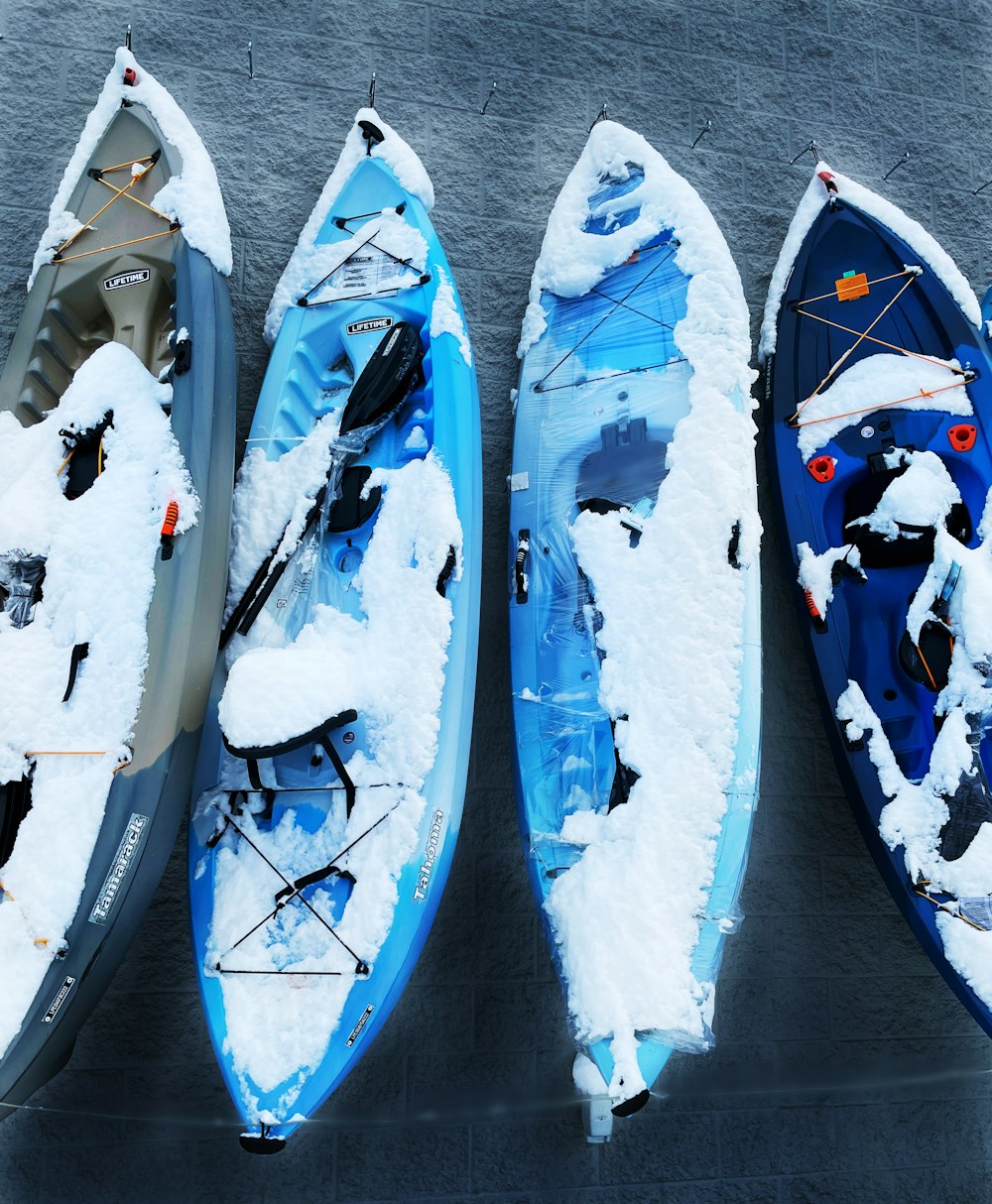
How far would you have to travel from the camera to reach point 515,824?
2.60 m

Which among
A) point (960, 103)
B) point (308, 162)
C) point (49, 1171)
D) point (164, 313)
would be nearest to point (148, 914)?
point (49, 1171)

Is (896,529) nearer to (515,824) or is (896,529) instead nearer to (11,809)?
(515,824)

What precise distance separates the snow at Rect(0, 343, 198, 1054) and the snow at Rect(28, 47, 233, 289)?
39 cm

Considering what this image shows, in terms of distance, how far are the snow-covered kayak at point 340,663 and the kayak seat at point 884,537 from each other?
43.7 inches

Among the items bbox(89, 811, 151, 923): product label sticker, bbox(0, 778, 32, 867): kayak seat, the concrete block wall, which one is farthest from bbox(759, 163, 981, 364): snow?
bbox(0, 778, 32, 867): kayak seat

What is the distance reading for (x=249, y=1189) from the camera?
236 centimetres

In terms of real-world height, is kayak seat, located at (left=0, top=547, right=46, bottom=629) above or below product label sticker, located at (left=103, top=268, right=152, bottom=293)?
below

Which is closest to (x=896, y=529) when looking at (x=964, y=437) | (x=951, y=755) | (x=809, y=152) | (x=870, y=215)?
(x=964, y=437)

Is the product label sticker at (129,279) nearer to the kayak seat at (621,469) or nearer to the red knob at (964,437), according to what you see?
the kayak seat at (621,469)

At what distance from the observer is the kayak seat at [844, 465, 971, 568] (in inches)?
103

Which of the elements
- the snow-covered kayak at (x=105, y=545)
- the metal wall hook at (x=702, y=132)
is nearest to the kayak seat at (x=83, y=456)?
the snow-covered kayak at (x=105, y=545)

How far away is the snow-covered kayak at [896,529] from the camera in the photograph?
7.91 ft

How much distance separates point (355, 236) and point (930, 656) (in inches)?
78.7

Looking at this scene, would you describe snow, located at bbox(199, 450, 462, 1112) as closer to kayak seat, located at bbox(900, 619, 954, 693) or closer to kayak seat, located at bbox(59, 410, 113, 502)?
kayak seat, located at bbox(59, 410, 113, 502)
